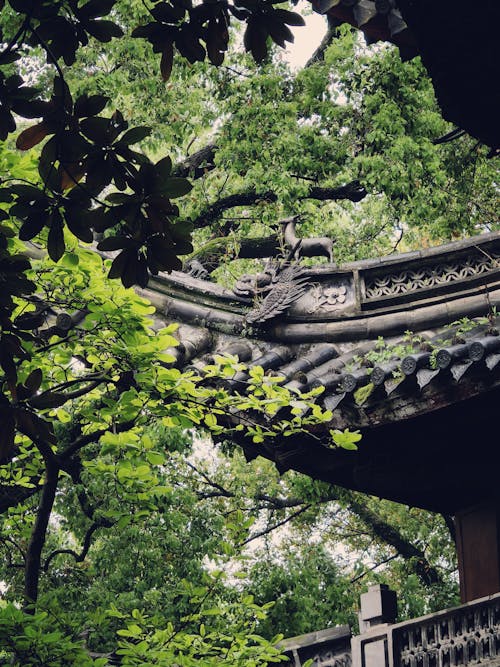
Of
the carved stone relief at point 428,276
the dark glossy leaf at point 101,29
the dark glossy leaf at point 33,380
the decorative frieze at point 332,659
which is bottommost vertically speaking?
the dark glossy leaf at point 33,380

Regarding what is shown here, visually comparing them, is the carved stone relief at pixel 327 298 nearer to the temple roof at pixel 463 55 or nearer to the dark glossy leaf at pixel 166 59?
the dark glossy leaf at pixel 166 59

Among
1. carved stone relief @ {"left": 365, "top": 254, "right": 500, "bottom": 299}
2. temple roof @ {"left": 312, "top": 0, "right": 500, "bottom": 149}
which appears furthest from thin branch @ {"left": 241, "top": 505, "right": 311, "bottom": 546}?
temple roof @ {"left": 312, "top": 0, "right": 500, "bottom": 149}

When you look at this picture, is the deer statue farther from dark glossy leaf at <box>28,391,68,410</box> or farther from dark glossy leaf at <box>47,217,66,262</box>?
dark glossy leaf at <box>47,217,66,262</box>

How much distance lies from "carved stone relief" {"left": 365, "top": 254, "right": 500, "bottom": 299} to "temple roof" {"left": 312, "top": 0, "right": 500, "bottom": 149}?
601cm

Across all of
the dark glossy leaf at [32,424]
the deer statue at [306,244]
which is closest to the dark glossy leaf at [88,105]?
the dark glossy leaf at [32,424]

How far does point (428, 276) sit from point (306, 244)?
1.10 metres

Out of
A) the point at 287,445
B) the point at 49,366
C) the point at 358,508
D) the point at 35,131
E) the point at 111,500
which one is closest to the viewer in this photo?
the point at 35,131

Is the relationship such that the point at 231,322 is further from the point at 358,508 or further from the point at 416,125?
the point at 358,508

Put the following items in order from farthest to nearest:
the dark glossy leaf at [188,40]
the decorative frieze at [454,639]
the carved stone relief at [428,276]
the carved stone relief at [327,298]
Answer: the carved stone relief at [327,298] < the carved stone relief at [428,276] < the decorative frieze at [454,639] < the dark glossy leaf at [188,40]

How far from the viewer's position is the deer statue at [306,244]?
8.91 meters

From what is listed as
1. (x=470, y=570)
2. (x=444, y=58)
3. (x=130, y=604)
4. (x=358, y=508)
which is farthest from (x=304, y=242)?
(x=358, y=508)

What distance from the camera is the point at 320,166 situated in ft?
41.7

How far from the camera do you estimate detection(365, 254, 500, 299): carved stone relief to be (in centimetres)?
834

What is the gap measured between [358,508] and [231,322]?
8763 millimetres
